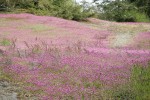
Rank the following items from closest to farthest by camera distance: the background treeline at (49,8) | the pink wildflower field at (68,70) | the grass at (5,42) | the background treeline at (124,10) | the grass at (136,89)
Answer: the grass at (136,89) → the pink wildflower field at (68,70) → the grass at (5,42) → the background treeline at (49,8) → the background treeline at (124,10)

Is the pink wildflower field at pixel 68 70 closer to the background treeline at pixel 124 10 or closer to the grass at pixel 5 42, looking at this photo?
the grass at pixel 5 42

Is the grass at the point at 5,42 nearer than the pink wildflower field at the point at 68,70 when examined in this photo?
No

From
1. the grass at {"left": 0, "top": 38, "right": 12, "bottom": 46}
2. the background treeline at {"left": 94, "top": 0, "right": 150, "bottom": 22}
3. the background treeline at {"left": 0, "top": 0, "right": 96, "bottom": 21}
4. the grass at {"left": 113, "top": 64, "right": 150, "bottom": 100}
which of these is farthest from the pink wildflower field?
the background treeline at {"left": 94, "top": 0, "right": 150, "bottom": 22}

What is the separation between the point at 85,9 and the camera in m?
38.9

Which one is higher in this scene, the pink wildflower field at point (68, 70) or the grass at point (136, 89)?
the grass at point (136, 89)

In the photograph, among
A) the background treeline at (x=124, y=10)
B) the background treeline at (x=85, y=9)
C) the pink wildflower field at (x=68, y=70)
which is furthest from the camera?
the background treeline at (x=124, y=10)

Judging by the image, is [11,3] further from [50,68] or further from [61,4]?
[50,68]

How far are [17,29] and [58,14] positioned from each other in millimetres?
11974

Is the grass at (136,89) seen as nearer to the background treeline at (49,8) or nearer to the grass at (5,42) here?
the grass at (5,42)

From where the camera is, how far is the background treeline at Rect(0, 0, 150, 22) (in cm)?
3569

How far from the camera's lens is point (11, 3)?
34469 mm

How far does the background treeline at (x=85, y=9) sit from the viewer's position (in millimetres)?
35688

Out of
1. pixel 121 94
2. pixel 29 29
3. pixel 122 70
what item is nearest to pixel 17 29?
pixel 29 29

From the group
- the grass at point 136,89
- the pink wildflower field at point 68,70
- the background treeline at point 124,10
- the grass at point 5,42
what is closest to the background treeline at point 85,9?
the background treeline at point 124,10
